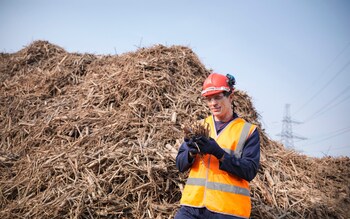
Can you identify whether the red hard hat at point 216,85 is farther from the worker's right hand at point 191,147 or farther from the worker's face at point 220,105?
the worker's right hand at point 191,147

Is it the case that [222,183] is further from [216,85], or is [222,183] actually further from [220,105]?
[216,85]

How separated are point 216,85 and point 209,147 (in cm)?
58

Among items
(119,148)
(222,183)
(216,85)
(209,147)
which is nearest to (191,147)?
(209,147)

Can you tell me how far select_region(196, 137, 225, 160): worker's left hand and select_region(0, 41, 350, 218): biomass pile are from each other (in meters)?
1.69

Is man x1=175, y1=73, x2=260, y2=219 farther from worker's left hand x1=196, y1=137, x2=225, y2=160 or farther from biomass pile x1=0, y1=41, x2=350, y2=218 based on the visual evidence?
biomass pile x1=0, y1=41, x2=350, y2=218

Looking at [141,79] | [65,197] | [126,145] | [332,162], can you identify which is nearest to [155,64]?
[141,79]

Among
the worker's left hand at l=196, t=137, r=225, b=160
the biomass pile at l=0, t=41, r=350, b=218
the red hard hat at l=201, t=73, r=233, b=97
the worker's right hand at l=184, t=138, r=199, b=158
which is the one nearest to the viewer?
the worker's left hand at l=196, t=137, r=225, b=160

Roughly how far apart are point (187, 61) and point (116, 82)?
1.61 metres

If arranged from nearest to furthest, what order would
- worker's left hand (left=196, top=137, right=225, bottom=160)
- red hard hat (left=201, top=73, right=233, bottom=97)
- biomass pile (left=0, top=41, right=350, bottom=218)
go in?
worker's left hand (left=196, top=137, right=225, bottom=160), red hard hat (left=201, top=73, right=233, bottom=97), biomass pile (left=0, top=41, right=350, bottom=218)

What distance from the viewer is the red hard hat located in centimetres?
278

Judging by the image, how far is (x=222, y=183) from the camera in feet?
8.59

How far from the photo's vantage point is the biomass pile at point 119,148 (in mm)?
4125

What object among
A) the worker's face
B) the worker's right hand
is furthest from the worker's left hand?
the worker's face

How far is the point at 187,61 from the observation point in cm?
684
